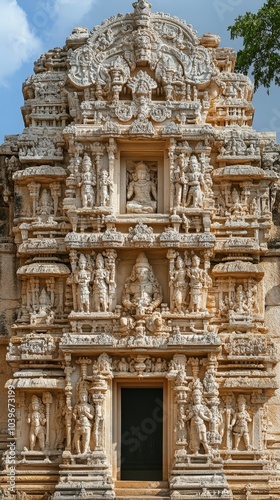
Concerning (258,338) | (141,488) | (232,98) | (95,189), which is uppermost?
(232,98)

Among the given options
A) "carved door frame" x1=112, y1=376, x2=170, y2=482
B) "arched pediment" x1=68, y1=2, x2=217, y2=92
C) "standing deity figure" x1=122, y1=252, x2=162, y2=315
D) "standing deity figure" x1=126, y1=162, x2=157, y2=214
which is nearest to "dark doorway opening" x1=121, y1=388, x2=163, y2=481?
"carved door frame" x1=112, y1=376, x2=170, y2=482

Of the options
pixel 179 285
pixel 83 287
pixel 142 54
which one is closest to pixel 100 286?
pixel 83 287

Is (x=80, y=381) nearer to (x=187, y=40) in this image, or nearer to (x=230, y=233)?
(x=230, y=233)

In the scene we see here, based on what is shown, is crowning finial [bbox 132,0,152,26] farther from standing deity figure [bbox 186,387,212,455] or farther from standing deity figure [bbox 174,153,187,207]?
standing deity figure [bbox 186,387,212,455]

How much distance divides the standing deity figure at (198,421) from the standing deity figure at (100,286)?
7.41ft

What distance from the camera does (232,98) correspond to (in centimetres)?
1938

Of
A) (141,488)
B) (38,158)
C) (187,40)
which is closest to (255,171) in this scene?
(187,40)

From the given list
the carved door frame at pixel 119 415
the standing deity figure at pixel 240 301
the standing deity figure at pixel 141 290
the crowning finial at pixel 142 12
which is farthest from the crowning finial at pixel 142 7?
the carved door frame at pixel 119 415

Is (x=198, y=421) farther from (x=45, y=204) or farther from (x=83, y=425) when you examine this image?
(x=45, y=204)

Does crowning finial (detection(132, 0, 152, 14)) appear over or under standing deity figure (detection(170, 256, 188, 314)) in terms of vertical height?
over

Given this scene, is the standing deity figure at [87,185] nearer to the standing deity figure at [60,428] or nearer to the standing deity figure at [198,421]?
the standing deity figure at [60,428]

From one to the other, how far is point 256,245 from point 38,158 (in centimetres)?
442

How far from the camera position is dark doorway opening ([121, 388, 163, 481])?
1808 centimetres

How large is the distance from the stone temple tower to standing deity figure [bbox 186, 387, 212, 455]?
0.13 feet
